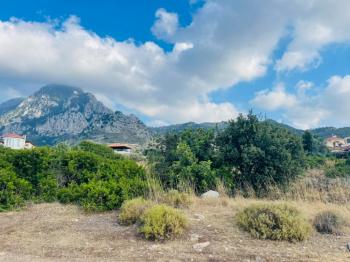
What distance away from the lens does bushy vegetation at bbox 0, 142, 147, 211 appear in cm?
820

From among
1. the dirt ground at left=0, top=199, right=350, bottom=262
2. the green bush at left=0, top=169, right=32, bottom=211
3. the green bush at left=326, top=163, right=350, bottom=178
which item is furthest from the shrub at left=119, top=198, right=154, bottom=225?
the green bush at left=326, top=163, right=350, bottom=178

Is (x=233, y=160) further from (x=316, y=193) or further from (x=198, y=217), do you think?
(x=198, y=217)

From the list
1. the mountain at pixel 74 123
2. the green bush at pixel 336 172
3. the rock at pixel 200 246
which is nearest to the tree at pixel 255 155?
the rock at pixel 200 246

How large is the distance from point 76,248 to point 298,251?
3813 mm

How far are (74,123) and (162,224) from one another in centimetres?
16040

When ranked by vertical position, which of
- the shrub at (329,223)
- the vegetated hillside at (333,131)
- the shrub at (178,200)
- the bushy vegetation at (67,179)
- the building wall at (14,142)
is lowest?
the shrub at (329,223)

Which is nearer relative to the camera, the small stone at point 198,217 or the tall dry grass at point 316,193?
the small stone at point 198,217

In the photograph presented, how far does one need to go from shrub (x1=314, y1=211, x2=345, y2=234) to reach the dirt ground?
21 cm

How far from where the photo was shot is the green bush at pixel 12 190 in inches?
328

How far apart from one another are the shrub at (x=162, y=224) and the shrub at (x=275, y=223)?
1.29 metres

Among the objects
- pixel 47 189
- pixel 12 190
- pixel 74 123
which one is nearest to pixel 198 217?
pixel 47 189

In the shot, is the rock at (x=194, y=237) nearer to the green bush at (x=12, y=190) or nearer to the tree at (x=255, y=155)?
the tree at (x=255, y=155)

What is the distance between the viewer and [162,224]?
5824mm

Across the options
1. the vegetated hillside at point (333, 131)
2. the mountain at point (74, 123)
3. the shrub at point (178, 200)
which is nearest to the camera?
the shrub at point (178, 200)
